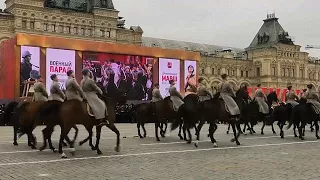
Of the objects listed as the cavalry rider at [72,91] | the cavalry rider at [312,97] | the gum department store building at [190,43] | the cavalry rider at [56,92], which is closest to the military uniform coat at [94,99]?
the cavalry rider at [72,91]

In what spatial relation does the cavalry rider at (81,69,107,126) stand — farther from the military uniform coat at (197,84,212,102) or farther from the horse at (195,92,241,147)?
the military uniform coat at (197,84,212,102)

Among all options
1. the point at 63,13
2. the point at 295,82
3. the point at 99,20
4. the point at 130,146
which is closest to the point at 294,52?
the point at 295,82

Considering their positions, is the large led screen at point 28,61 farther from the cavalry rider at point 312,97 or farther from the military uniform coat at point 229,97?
the cavalry rider at point 312,97

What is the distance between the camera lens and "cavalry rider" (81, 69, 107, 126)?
10.7 meters

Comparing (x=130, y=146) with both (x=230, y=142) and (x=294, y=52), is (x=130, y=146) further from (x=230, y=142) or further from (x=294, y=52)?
(x=294, y=52)

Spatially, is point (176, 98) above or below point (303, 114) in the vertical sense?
above

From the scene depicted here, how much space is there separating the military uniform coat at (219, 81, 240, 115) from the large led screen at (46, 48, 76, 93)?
16.2 meters

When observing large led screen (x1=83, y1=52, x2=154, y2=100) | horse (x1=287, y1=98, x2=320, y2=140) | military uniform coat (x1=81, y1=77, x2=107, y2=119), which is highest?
large led screen (x1=83, y1=52, x2=154, y2=100)

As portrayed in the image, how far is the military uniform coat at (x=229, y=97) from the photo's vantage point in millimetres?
13336

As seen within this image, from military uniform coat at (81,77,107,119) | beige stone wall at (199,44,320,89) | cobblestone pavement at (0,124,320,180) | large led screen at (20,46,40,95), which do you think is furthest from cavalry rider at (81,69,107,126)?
beige stone wall at (199,44,320,89)

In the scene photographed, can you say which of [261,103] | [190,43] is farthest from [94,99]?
[190,43]

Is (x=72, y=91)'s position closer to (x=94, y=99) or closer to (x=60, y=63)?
(x=94, y=99)

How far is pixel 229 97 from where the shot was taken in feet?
44.2

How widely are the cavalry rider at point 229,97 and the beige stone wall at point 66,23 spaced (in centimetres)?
4487
